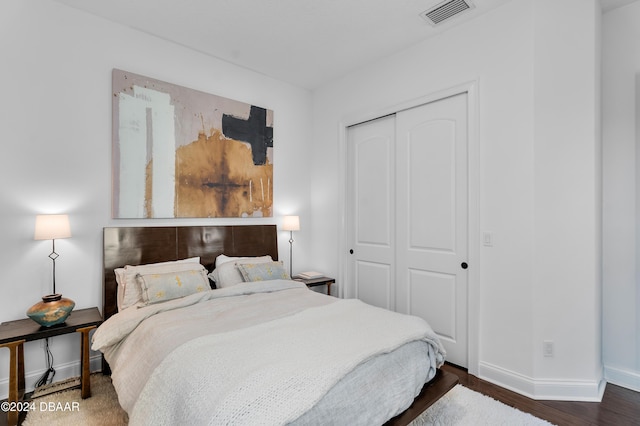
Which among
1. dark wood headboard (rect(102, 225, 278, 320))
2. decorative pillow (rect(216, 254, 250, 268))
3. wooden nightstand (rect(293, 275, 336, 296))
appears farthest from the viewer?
wooden nightstand (rect(293, 275, 336, 296))

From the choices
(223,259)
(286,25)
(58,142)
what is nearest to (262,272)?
(223,259)

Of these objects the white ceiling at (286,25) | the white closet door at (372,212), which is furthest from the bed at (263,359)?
the white ceiling at (286,25)

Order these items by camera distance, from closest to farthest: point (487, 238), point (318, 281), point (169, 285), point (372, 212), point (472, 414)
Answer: point (472, 414) < point (169, 285) < point (487, 238) < point (372, 212) < point (318, 281)

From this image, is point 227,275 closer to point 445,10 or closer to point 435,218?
point 435,218

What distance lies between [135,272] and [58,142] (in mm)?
1170

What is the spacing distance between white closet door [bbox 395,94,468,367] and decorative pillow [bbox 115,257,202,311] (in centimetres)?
204

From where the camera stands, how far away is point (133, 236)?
110 inches

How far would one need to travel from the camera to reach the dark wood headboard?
8.77 ft

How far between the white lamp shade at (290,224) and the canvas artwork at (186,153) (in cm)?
23

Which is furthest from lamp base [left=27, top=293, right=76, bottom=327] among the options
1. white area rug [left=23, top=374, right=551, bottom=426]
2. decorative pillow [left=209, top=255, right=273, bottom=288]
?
decorative pillow [left=209, top=255, right=273, bottom=288]

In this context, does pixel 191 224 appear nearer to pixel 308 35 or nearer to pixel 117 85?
pixel 117 85

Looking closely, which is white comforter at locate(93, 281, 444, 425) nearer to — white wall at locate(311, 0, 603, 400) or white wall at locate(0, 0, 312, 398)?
white wall at locate(0, 0, 312, 398)

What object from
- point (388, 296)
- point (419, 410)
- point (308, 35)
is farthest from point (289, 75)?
point (419, 410)

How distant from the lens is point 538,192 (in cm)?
238
